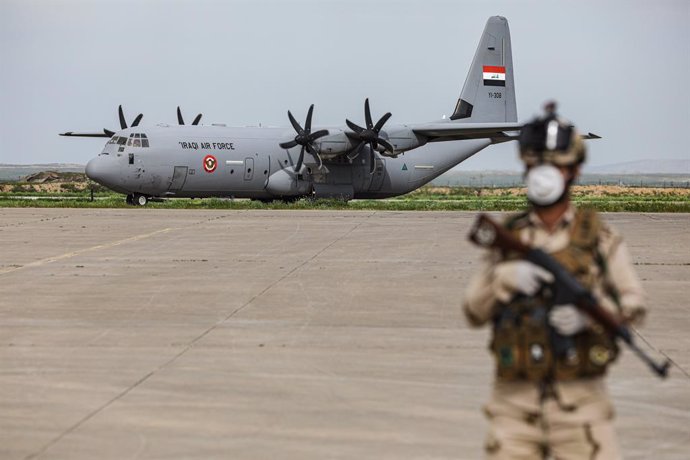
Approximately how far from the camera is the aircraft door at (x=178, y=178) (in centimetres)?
4072

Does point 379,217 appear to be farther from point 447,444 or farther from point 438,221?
point 447,444

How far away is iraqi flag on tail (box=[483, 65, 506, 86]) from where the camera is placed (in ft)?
168

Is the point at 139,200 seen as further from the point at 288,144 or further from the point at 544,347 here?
the point at 544,347

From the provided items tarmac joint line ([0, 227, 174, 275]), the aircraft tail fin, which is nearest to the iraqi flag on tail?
the aircraft tail fin

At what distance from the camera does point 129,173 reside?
40.1 metres

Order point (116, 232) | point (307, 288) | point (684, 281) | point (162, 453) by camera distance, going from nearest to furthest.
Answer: point (162, 453), point (307, 288), point (684, 281), point (116, 232)

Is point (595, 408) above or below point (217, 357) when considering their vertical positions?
above

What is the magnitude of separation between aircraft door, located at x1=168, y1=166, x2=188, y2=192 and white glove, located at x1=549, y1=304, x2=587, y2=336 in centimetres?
3729

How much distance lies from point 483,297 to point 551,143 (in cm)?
68

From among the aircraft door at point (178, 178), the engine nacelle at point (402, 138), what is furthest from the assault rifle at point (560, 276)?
the engine nacelle at point (402, 138)

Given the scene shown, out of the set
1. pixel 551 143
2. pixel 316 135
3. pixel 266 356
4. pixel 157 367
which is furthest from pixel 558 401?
pixel 316 135

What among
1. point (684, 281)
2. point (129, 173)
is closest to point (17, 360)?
point (684, 281)

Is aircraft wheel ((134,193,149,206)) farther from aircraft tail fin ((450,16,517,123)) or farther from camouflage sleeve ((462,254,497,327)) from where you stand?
camouflage sleeve ((462,254,497,327))

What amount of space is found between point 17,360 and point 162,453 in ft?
A: 12.4
